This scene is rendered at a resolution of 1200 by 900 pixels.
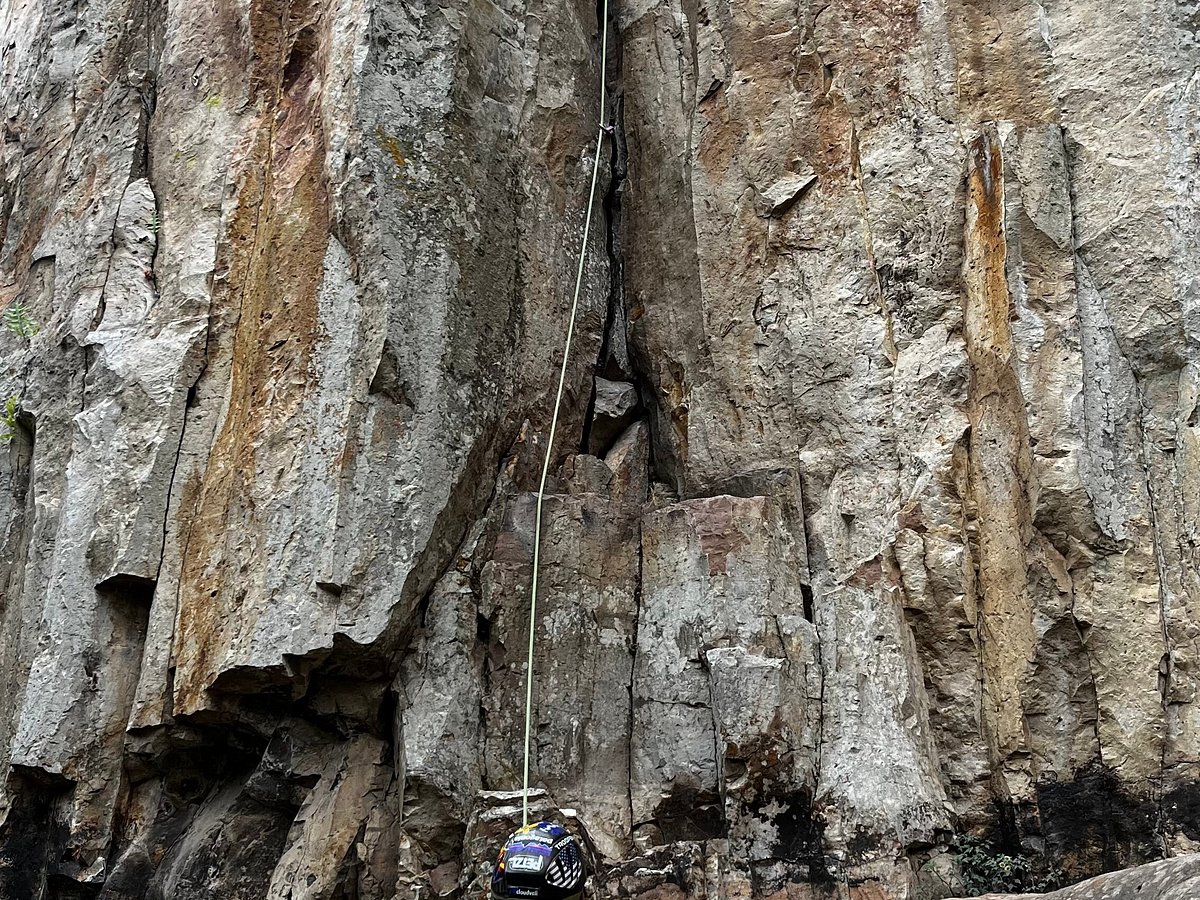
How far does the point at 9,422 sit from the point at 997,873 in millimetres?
7856

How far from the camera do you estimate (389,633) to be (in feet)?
24.5

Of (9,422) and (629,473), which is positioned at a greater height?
(9,422)

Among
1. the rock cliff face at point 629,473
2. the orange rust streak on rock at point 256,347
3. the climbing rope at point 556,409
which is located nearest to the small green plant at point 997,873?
the rock cliff face at point 629,473

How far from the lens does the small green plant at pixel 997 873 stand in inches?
263

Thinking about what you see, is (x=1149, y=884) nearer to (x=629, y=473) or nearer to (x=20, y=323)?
(x=629, y=473)

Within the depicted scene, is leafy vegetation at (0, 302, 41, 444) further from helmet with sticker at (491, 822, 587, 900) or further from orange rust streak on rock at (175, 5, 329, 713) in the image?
helmet with sticker at (491, 822, 587, 900)

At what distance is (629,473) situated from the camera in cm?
896

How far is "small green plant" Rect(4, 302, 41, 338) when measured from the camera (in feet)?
31.4

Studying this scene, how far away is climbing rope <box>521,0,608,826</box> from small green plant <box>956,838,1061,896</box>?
2584 mm

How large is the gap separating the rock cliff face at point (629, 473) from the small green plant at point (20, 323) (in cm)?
29

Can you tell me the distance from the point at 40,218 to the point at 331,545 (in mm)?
4923

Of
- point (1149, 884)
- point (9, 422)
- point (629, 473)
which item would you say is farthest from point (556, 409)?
point (1149, 884)

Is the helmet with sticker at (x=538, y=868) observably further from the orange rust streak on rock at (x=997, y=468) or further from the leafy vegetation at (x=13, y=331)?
the leafy vegetation at (x=13, y=331)

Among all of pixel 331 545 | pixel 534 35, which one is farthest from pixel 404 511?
pixel 534 35
